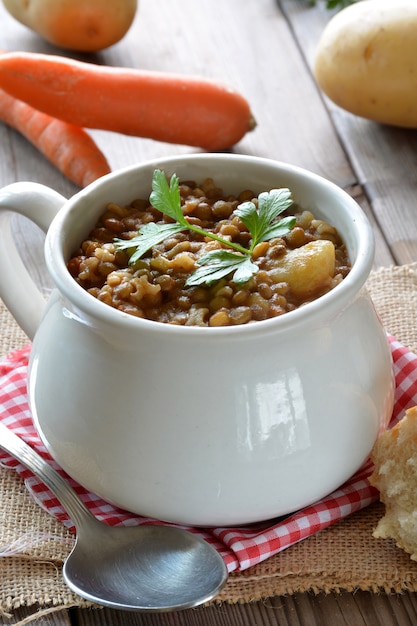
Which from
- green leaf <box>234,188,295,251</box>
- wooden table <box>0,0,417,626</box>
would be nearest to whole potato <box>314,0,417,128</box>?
wooden table <box>0,0,417,626</box>

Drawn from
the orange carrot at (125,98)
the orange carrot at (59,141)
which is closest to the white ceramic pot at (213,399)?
the orange carrot at (59,141)

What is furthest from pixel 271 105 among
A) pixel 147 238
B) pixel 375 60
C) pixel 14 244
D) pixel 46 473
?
pixel 46 473

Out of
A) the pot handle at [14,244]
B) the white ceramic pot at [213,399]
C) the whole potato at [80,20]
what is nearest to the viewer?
the white ceramic pot at [213,399]

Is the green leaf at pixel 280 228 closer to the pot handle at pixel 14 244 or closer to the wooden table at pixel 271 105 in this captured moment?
the pot handle at pixel 14 244

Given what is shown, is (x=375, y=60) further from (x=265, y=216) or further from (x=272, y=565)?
(x=272, y=565)

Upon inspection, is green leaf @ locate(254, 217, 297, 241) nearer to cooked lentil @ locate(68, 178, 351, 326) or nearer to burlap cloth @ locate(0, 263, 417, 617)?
cooked lentil @ locate(68, 178, 351, 326)

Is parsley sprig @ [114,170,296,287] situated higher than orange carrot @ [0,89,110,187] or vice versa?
parsley sprig @ [114,170,296,287]
